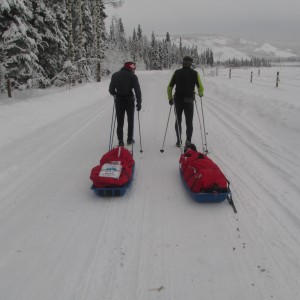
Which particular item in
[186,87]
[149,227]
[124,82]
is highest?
[124,82]

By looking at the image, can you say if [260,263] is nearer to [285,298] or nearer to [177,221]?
[285,298]

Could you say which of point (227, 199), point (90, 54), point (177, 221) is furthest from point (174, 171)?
point (90, 54)

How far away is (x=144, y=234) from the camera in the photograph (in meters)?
3.99

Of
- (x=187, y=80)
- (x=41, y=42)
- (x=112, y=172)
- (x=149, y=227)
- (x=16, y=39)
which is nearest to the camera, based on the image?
(x=149, y=227)

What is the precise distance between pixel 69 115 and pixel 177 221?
866 cm

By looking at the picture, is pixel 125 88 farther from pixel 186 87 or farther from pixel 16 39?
pixel 16 39

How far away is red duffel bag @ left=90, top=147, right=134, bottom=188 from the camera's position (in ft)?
16.3

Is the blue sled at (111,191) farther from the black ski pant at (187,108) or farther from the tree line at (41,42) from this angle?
the tree line at (41,42)

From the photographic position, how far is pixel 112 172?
5.07m

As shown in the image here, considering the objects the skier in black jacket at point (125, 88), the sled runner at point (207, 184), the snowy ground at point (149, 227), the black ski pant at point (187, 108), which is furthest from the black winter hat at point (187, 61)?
the sled runner at point (207, 184)

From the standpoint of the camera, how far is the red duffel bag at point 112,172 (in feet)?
16.3

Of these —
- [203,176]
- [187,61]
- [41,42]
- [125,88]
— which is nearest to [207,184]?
[203,176]

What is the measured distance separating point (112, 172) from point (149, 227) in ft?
4.15

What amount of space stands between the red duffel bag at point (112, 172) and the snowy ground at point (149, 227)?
10.6 inches
